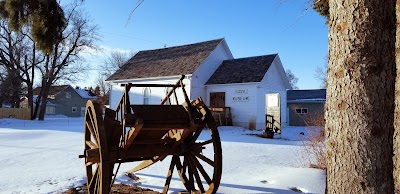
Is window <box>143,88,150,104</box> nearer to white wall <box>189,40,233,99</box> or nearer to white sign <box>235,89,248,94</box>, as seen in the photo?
white wall <box>189,40,233,99</box>

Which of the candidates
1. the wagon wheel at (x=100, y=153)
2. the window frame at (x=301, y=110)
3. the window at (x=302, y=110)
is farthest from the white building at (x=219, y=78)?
the wagon wheel at (x=100, y=153)

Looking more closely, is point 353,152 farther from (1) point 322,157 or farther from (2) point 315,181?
(1) point 322,157

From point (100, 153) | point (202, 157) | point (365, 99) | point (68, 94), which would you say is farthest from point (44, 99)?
point (365, 99)

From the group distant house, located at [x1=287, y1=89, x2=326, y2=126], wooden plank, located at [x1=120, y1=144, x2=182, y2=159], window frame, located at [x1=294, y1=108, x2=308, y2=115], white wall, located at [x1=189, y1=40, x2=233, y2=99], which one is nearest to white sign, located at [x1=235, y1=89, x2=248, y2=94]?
white wall, located at [x1=189, y1=40, x2=233, y2=99]

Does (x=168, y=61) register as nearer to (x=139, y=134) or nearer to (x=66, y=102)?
(x=139, y=134)

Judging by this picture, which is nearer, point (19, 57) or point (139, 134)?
point (139, 134)

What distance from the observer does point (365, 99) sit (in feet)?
6.61

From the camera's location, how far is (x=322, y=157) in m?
6.75

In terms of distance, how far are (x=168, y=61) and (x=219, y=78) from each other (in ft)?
14.6

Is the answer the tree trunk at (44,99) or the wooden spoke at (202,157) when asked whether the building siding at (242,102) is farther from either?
the tree trunk at (44,99)

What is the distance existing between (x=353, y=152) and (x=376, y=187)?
241 mm

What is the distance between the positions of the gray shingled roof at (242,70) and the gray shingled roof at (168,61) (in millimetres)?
1507

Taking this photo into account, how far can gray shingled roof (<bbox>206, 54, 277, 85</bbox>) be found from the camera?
20.9 m

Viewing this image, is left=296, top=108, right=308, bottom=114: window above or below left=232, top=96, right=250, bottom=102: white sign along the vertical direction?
below
